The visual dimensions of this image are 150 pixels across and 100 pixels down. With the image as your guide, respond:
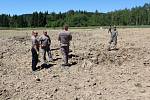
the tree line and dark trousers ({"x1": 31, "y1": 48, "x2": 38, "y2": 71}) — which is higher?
the tree line

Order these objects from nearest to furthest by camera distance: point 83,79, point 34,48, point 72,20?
point 83,79 → point 34,48 → point 72,20

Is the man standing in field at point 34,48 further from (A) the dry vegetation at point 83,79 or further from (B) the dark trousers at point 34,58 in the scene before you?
(A) the dry vegetation at point 83,79

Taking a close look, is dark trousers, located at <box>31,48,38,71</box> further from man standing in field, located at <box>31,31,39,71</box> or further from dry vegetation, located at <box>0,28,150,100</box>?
dry vegetation, located at <box>0,28,150,100</box>

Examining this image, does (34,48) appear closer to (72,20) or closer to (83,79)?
(83,79)

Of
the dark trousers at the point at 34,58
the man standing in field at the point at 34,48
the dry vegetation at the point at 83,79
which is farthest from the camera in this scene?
the dark trousers at the point at 34,58

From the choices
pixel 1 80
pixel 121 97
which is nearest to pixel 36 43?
pixel 1 80

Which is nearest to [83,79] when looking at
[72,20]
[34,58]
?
[34,58]

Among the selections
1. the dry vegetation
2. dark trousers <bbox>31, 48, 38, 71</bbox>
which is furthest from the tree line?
dark trousers <bbox>31, 48, 38, 71</bbox>

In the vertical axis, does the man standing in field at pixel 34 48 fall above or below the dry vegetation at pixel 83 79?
above

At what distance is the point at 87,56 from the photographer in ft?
74.9

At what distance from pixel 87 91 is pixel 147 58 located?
707 centimetres

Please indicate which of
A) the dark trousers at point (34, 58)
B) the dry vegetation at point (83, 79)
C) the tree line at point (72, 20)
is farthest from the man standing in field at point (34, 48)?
the tree line at point (72, 20)

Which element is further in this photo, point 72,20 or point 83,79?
point 72,20

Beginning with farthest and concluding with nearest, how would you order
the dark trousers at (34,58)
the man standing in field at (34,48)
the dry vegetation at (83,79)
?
1. the dark trousers at (34,58)
2. the man standing in field at (34,48)
3. the dry vegetation at (83,79)
